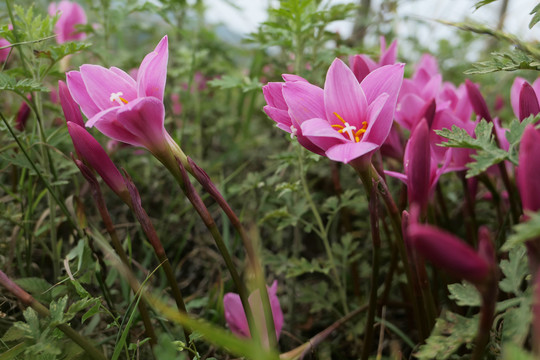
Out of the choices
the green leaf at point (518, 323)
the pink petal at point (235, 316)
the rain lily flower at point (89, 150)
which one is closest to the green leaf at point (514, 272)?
the green leaf at point (518, 323)

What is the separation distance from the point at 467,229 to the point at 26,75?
151cm

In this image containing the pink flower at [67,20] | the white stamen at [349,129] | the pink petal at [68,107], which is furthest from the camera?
the pink flower at [67,20]

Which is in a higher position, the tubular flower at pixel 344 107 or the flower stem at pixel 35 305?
the tubular flower at pixel 344 107

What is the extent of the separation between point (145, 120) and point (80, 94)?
Result: 0.65ft

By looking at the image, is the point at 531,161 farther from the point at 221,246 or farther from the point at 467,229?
the point at 467,229

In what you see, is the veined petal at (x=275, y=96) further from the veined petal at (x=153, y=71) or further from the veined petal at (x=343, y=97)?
the veined petal at (x=153, y=71)

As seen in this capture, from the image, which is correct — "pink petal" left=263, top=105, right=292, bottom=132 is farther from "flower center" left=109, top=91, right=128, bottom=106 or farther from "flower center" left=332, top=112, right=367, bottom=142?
"flower center" left=109, top=91, right=128, bottom=106

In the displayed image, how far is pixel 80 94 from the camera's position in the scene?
1042 millimetres

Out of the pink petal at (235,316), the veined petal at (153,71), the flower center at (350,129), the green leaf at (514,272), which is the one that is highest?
the veined petal at (153,71)

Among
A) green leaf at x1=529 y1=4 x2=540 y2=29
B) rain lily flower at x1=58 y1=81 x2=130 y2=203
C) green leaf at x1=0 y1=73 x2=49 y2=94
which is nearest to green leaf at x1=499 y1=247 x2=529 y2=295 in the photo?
green leaf at x1=529 y1=4 x2=540 y2=29

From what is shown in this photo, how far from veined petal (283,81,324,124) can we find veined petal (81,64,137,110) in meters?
0.39

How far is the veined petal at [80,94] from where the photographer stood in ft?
3.39

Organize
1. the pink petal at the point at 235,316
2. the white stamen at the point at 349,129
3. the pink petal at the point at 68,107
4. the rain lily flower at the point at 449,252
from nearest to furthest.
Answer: the rain lily flower at the point at 449,252 < the white stamen at the point at 349,129 < the pink petal at the point at 68,107 < the pink petal at the point at 235,316

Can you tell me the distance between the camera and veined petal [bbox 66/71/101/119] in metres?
1.03
